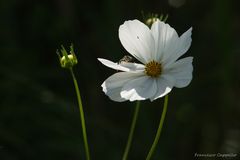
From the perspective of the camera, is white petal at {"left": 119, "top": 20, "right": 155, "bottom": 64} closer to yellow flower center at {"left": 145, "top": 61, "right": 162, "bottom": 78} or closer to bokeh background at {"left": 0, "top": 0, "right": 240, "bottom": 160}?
yellow flower center at {"left": 145, "top": 61, "right": 162, "bottom": 78}

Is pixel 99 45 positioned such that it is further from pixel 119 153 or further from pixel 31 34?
pixel 119 153

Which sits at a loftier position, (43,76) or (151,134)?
(43,76)

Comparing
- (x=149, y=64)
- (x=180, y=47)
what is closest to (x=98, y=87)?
(x=149, y=64)

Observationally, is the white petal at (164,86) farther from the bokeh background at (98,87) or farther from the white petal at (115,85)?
the bokeh background at (98,87)

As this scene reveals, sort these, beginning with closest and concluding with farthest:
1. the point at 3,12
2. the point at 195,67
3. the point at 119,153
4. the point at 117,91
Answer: the point at 117,91 < the point at 119,153 < the point at 3,12 < the point at 195,67

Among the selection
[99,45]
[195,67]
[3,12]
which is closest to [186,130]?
[195,67]

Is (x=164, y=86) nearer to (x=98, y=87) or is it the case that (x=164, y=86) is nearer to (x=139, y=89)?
(x=139, y=89)

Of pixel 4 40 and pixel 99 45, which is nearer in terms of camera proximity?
pixel 4 40

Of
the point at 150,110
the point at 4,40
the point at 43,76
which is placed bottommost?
the point at 150,110

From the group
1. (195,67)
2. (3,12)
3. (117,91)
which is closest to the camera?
(117,91)
